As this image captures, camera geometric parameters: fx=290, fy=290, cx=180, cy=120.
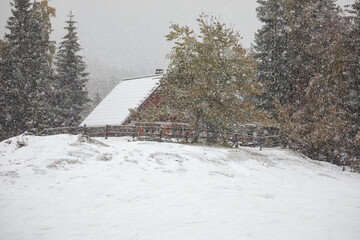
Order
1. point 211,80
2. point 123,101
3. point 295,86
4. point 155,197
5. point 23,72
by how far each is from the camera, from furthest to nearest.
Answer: point 123,101
point 23,72
point 295,86
point 211,80
point 155,197

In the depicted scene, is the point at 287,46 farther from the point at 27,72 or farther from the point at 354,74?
the point at 27,72

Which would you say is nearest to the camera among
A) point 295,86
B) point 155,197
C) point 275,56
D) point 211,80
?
point 155,197

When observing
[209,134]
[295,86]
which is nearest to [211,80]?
[209,134]

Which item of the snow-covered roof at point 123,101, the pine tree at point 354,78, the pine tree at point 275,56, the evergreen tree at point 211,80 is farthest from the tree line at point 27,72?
the pine tree at point 354,78

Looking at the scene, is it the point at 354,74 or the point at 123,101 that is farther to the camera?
the point at 123,101

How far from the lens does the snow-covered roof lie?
28.5 m

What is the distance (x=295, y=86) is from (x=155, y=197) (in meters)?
19.4

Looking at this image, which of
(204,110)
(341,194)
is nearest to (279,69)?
(204,110)

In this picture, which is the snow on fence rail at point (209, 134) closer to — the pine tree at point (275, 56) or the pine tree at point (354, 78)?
the pine tree at point (275, 56)

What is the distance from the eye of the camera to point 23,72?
26844mm

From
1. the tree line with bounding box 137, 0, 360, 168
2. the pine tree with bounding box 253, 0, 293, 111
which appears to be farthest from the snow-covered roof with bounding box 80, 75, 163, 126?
the pine tree with bounding box 253, 0, 293, 111

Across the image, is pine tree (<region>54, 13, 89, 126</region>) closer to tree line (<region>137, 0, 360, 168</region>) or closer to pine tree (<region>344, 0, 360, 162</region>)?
tree line (<region>137, 0, 360, 168</region>)

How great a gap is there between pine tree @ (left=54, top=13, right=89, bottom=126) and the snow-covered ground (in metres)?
18.1

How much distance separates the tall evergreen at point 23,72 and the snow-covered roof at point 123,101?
17.8 ft
